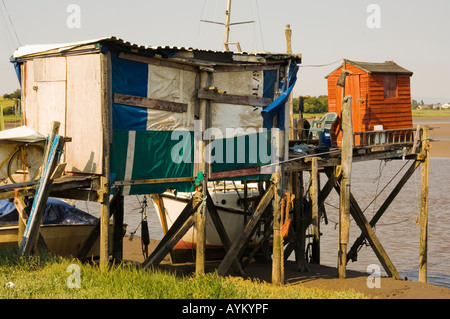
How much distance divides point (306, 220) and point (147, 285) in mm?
8091

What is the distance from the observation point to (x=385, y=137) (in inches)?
798

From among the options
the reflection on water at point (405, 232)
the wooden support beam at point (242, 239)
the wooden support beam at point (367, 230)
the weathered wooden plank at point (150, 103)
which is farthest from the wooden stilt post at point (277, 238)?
the reflection on water at point (405, 232)

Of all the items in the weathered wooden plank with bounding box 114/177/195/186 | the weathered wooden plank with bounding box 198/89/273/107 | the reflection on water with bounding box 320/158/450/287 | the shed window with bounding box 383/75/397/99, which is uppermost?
the shed window with bounding box 383/75/397/99

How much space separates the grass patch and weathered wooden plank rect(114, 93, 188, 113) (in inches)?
124

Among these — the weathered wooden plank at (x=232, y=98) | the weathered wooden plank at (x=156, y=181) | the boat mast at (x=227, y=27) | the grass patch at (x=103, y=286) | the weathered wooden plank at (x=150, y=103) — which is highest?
the boat mast at (x=227, y=27)

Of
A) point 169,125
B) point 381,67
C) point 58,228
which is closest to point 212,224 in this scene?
point 58,228

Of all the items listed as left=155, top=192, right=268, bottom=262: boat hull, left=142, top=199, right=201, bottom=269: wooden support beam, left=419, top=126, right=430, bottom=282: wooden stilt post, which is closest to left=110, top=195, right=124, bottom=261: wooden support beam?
left=142, top=199, right=201, bottom=269: wooden support beam

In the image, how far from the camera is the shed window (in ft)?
69.9

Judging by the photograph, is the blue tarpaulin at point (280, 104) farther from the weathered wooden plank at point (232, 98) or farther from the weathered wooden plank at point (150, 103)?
the weathered wooden plank at point (150, 103)

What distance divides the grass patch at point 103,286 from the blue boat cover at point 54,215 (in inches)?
199

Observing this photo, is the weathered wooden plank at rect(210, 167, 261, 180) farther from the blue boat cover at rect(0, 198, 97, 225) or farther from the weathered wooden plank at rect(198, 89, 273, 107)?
the blue boat cover at rect(0, 198, 97, 225)

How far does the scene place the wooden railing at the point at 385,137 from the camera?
19562 mm

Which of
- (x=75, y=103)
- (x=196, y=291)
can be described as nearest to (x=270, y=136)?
(x=75, y=103)

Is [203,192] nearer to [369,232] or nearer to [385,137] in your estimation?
[369,232]
